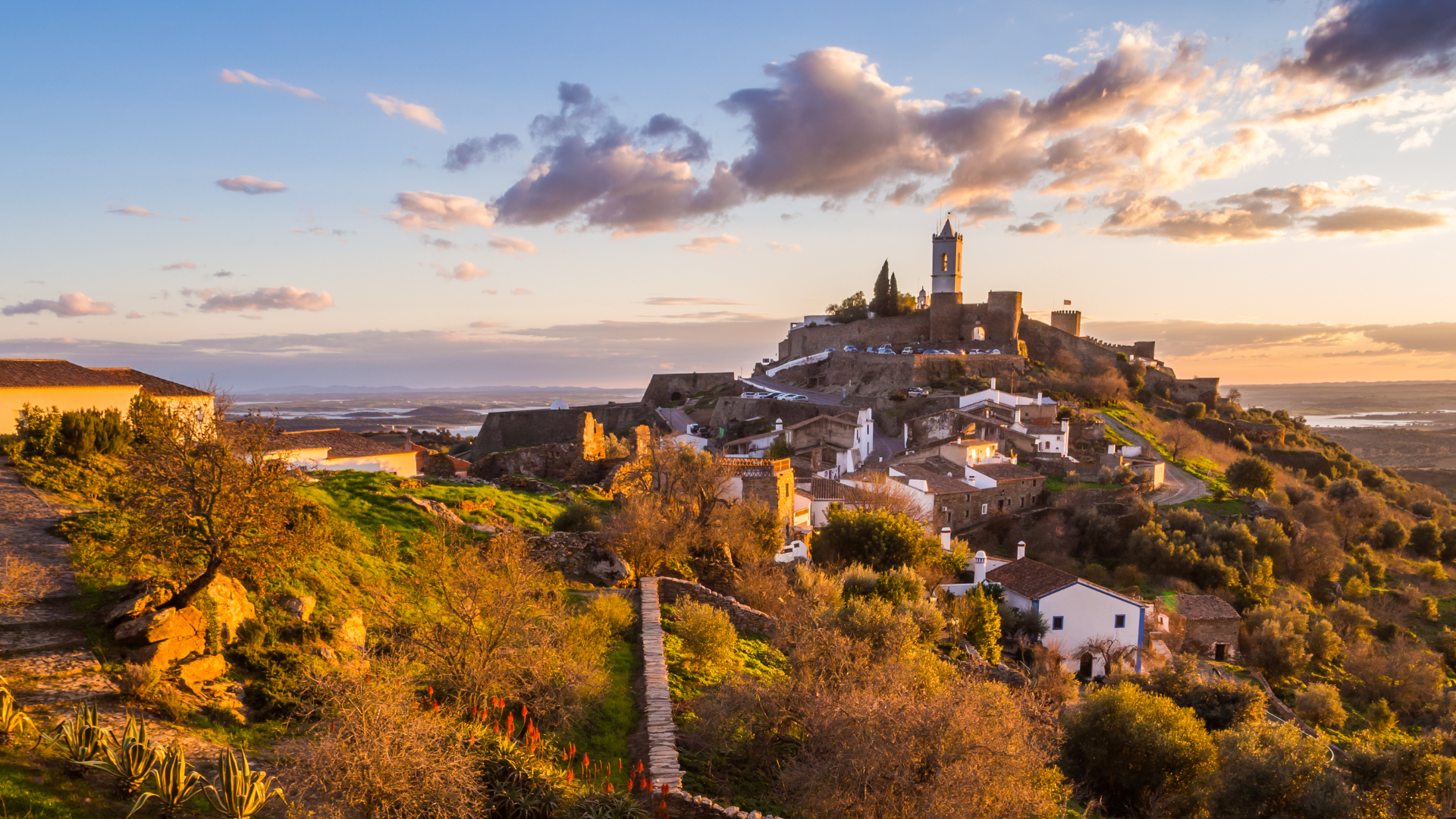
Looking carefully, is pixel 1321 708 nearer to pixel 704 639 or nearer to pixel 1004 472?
pixel 1004 472

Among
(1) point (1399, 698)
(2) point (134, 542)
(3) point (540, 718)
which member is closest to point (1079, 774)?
(3) point (540, 718)

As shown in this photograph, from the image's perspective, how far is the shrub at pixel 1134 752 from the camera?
44.7 feet

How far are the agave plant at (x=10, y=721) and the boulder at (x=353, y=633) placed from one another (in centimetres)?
349

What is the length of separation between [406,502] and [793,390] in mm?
46768

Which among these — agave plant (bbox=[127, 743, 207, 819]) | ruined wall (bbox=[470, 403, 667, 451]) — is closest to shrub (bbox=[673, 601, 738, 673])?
agave plant (bbox=[127, 743, 207, 819])

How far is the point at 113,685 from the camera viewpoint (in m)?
6.73

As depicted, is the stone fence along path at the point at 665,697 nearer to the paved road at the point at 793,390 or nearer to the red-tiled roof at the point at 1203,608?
the red-tiled roof at the point at 1203,608

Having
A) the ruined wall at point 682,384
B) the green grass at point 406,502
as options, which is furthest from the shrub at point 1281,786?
the ruined wall at point 682,384

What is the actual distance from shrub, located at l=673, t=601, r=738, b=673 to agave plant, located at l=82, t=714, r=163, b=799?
7.36m

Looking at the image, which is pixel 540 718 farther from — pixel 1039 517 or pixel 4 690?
pixel 1039 517

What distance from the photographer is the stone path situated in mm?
6426

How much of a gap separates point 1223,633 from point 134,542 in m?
32.5

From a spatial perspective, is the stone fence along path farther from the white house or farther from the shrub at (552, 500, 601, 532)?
the white house

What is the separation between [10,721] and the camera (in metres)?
5.55
